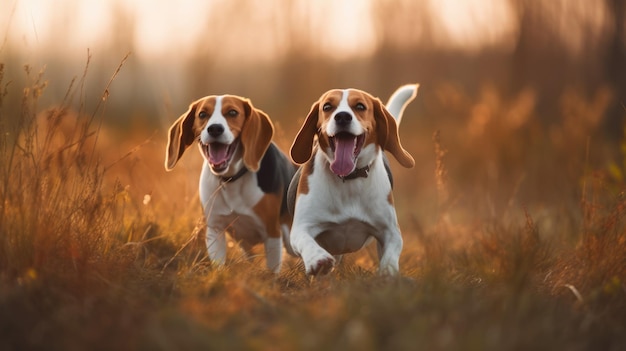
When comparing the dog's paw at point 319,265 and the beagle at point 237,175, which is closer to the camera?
the dog's paw at point 319,265

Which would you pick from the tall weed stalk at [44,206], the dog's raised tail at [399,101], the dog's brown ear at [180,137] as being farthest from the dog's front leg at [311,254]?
the dog's raised tail at [399,101]

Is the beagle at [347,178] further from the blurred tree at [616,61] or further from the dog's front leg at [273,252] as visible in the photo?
the blurred tree at [616,61]

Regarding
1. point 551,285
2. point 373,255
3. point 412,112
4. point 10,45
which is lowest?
point 412,112

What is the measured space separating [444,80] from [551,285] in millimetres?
10296

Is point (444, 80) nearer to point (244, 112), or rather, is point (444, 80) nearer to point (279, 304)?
point (244, 112)

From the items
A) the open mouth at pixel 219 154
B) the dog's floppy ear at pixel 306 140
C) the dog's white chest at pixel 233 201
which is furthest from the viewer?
the dog's white chest at pixel 233 201

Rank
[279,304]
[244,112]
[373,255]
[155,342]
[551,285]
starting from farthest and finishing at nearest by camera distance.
A: [373,255] → [244,112] → [551,285] → [279,304] → [155,342]

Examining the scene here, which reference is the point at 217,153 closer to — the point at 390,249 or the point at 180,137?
the point at 180,137

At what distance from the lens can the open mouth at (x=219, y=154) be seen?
17.0 feet

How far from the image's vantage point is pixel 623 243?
451cm

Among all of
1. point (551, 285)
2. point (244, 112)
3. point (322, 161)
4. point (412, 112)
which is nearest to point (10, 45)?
point (244, 112)

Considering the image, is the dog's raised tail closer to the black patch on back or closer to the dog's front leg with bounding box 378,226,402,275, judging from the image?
the black patch on back

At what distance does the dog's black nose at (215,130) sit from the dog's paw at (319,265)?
3.95 ft

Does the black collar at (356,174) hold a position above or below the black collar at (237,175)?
above
